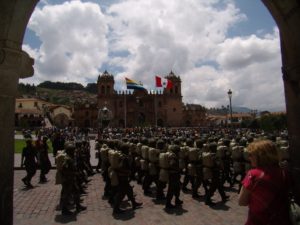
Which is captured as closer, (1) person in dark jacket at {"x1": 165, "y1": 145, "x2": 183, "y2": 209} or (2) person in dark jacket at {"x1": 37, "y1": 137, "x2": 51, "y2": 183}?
(1) person in dark jacket at {"x1": 165, "y1": 145, "x2": 183, "y2": 209}

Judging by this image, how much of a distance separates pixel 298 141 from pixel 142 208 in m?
4.97

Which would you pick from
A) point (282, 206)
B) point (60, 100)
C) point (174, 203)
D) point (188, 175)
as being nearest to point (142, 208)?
point (174, 203)

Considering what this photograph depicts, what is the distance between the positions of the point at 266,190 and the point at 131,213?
5.06 m

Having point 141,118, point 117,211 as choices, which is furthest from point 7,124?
point 141,118

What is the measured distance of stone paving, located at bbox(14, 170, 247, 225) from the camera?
6806 mm

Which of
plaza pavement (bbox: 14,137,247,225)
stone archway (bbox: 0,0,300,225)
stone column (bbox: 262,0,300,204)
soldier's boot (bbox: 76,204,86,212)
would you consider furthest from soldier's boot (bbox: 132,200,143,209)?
stone column (bbox: 262,0,300,204)

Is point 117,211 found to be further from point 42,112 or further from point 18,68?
point 42,112

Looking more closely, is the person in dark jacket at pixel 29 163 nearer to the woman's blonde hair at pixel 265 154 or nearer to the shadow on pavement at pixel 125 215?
the shadow on pavement at pixel 125 215

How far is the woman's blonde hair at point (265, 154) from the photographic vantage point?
300 centimetres

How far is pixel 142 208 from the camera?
26.1 feet

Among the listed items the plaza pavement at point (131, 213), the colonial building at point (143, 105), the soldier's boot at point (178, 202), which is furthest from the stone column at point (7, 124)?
the colonial building at point (143, 105)

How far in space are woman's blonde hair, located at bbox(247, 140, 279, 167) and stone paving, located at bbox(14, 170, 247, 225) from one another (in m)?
3.87

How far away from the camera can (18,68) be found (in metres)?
3.71

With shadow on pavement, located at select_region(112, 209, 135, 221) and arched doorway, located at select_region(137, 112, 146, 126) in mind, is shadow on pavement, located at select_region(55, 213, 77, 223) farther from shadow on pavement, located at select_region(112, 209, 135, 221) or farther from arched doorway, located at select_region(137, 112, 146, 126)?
arched doorway, located at select_region(137, 112, 146, 126)
